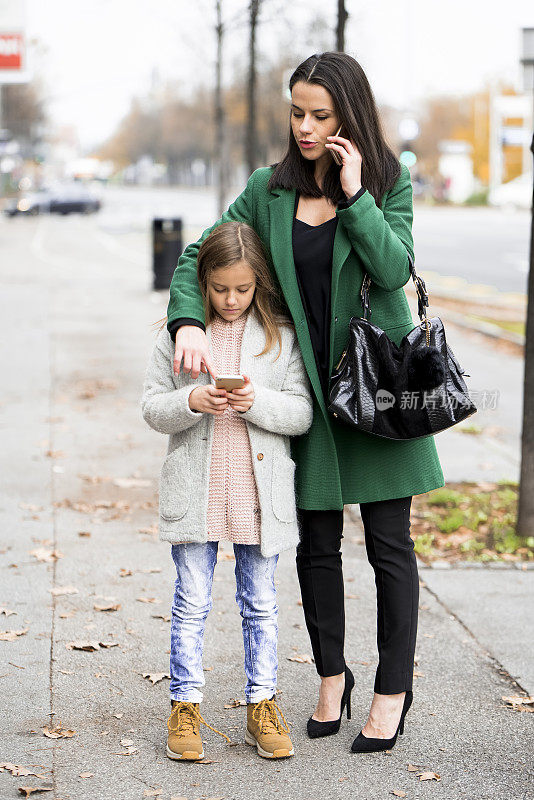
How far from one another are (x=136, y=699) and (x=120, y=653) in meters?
0.42

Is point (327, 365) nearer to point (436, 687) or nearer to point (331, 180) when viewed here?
point (331, 180)

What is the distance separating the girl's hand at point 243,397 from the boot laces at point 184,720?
93 cm

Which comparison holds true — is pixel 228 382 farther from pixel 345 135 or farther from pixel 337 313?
pixel 345 135

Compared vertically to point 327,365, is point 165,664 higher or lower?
lower

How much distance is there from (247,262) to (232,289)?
0.09m

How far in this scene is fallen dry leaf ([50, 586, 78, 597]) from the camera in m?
4.83

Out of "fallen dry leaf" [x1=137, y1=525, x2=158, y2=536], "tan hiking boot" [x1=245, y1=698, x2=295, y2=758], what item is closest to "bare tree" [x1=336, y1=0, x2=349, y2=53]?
"fallen dry leaf" [x1=137, y1=525, x2=158, y2=536]

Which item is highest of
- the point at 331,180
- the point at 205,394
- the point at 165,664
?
the point at 331,180

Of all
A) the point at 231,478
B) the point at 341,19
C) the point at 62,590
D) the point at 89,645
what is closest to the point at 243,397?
the point at 231,478

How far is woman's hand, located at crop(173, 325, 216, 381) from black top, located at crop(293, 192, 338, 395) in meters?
0.34

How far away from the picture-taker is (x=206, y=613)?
3.38 meters

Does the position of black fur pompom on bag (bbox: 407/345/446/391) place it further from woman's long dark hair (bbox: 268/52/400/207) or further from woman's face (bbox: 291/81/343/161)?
woman's face (bbox: 291/81/343/161)

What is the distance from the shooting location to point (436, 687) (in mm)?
3982

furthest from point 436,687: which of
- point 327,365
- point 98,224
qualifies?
point 98,224
